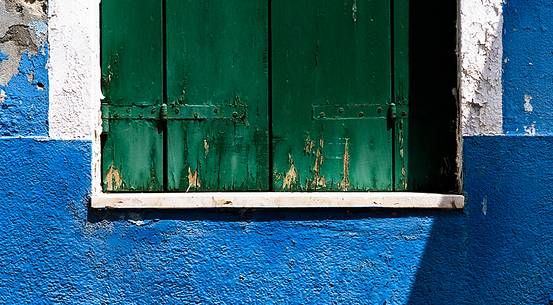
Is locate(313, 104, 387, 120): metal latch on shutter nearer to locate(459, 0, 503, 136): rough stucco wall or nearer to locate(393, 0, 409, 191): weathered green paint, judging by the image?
locate(393, 0, 409, 191): weathered green paint

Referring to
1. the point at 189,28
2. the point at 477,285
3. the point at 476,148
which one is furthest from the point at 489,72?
the point at 189,28

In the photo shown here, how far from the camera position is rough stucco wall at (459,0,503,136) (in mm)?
3830

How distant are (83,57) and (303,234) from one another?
1.26m

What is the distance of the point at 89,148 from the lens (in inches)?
148

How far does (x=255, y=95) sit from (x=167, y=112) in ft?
1.37

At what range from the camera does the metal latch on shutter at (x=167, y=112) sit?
3934 millimetres

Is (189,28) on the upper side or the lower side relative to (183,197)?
upper

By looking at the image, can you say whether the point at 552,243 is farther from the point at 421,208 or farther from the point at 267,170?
the point at 267,170

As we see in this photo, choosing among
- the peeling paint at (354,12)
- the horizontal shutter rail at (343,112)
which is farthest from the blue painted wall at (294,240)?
the peeling paint at (354,12)

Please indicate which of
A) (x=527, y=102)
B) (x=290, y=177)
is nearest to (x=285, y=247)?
(x=290, y=177)

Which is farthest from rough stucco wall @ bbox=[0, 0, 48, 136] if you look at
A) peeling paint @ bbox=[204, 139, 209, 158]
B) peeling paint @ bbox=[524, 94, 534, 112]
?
peeling paint @ bbox=[524, 94, 534, 112]

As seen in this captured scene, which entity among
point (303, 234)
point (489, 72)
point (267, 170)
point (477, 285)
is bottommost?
point (477, 285)

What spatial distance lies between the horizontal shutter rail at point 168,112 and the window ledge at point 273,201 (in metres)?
0.37

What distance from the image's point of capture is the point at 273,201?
380 centimetres
